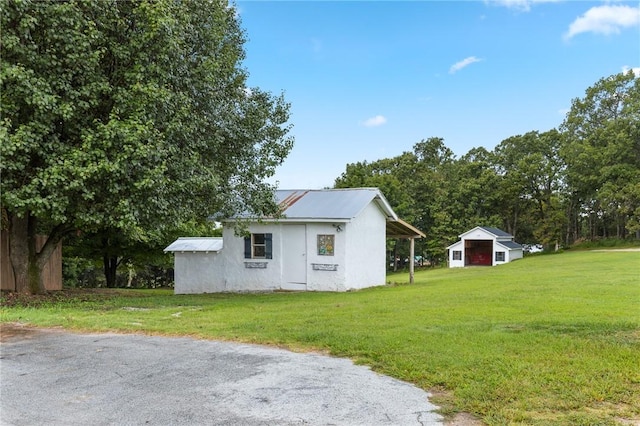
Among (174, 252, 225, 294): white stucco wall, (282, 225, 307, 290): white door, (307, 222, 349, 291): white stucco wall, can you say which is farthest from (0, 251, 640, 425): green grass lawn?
(174, 252, 225, 294): white stucco wall

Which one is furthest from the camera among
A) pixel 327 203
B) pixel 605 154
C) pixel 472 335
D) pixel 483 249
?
pixel 483 249

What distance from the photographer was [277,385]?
459 centimetres

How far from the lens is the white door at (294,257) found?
16172 millimetres

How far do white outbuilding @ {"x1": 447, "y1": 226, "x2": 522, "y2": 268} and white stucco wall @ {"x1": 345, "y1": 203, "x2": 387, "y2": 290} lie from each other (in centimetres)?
2493

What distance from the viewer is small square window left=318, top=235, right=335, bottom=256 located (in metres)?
15.9

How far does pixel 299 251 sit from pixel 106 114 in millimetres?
7915

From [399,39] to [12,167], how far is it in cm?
1118

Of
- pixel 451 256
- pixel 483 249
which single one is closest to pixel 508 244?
pixel 483 249

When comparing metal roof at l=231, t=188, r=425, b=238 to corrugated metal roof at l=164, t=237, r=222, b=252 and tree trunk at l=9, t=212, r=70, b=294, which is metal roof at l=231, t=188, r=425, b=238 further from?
tree trunk at l=9, t=212, r=70, b=294

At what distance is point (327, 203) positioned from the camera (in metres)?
17.0

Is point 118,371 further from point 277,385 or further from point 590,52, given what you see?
point 590,52

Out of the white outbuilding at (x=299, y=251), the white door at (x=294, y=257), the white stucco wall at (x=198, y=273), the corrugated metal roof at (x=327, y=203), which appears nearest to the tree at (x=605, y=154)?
A: the corrugated metal roof at (x=327, y=203)

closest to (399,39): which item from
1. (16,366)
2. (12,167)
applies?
(12,167)

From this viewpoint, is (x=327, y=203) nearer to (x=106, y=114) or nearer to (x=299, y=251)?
(x=299, y=251)
